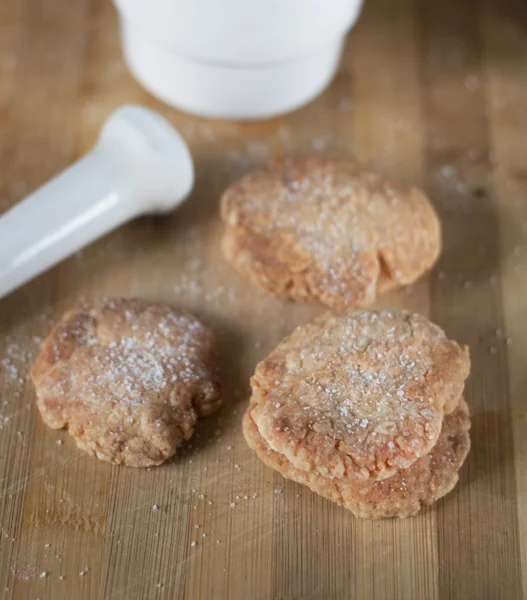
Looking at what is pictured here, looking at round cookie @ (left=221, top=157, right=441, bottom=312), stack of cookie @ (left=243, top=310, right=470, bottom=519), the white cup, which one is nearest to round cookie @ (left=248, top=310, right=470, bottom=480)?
stack of cookie @ (left=243, top=310, right=470, bottom=519)

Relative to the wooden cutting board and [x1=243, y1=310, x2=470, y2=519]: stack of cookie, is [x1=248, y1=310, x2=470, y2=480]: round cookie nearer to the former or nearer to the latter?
[x1=243, y1=310, x2=470, y2=519]: stack of cookie

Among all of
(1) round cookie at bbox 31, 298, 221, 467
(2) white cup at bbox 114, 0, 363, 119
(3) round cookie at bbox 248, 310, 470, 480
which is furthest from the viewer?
(2) white cup at bbox 114, 0, 363, 119

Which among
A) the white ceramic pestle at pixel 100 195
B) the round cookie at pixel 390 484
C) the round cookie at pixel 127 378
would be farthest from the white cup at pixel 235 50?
the round cookie at pixel 390 484

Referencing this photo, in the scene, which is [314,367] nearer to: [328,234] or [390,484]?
[390,484]

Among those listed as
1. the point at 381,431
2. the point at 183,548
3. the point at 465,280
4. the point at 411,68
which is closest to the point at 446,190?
the point at 465,280

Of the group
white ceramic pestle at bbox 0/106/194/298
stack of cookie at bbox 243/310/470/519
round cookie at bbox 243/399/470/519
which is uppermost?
white ceramic pestle at bbox 0/106/194/298

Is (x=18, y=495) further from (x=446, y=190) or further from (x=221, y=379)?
(x=446, y=190)
